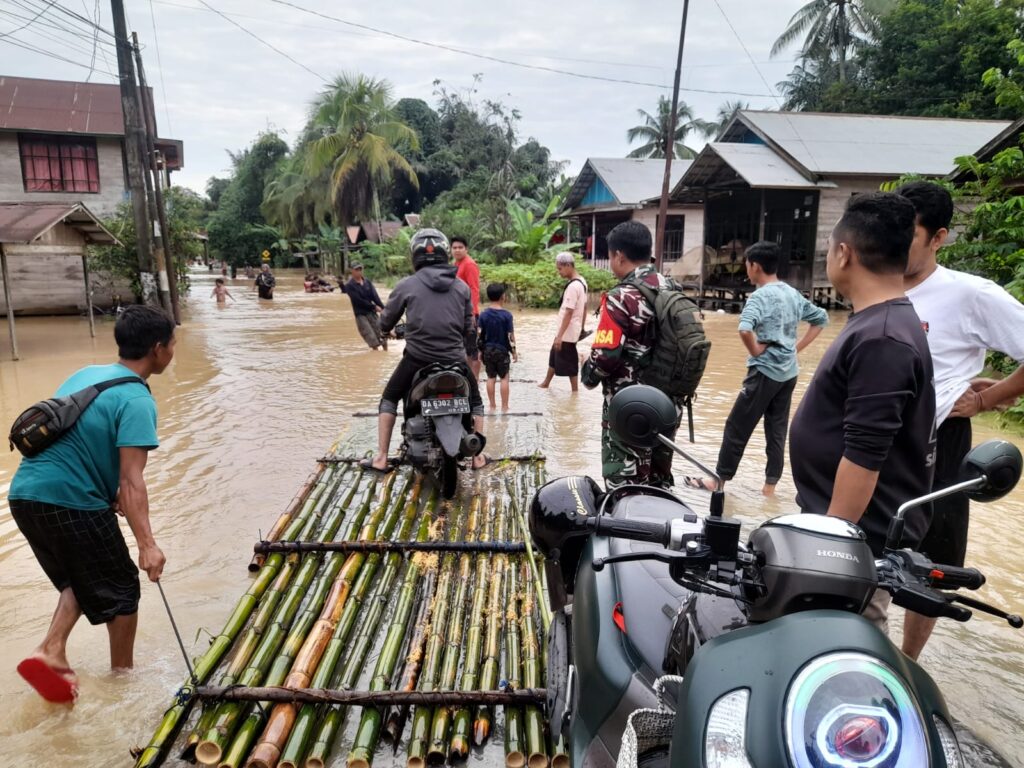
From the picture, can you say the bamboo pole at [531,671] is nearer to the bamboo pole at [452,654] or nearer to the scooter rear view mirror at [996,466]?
the bamboo pole at [452,654]

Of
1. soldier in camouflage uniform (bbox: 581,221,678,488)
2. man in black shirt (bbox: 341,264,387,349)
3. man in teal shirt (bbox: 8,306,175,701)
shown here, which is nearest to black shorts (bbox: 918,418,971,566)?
soldier in camouflage uniform (bbox: 581,221,678,488)

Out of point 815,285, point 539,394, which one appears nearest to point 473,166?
point 815,285

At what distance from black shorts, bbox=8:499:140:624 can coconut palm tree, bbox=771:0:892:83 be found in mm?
36519

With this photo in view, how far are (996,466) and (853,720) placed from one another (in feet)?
3.58

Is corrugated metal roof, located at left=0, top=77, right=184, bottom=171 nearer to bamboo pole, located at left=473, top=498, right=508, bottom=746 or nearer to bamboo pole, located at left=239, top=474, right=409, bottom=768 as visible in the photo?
bamboo pole, located at left=239, top=474, right=409, bottom=768

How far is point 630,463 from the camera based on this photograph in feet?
12.5

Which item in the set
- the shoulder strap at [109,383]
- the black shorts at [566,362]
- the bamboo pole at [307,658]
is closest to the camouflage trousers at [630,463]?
the bamboo pole at [307,658]

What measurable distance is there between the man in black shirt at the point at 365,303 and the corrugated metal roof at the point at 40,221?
5.26 meters

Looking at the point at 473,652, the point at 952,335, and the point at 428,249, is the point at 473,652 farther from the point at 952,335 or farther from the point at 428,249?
the point at 428,249

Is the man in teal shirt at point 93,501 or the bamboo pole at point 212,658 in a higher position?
the man in teal shirt at point 93,501

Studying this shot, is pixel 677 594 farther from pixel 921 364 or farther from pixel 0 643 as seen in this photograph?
pixel 0 643

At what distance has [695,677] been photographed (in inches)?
46.7

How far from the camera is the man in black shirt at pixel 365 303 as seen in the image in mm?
11180

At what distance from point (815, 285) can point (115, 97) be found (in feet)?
67.7
